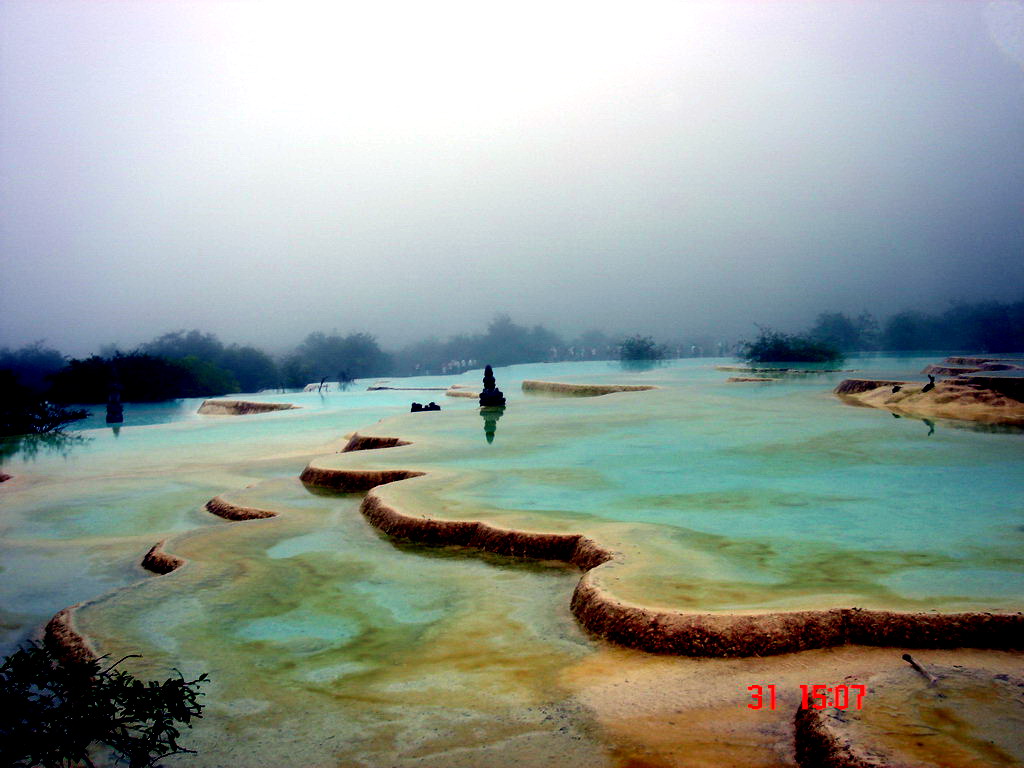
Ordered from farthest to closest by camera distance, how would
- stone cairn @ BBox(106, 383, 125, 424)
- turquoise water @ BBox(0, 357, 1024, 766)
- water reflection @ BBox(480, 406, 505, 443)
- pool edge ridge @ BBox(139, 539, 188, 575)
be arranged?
stone cairn @ BBox(106, 383, 125, 424) < water reflection @ BBox(480, 406, 505, 443) < pool edge ridge @ BBox(139, 539, 188, 575) < turquoise water @ BBox(0, 357, 1024, 766)

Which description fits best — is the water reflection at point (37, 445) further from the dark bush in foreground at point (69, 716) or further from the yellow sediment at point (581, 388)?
the dark bush in foreground at point (69, 716)

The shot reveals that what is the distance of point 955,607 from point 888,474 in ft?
17.6

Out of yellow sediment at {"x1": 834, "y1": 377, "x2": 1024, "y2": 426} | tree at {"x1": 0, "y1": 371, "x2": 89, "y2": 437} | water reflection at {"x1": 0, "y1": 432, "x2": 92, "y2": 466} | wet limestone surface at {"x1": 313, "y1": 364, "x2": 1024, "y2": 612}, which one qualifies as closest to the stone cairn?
tree at {"x1": 0, "y1": 371, "x2": 89, "y2": 437}

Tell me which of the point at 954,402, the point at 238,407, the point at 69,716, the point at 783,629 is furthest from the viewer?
the point at 238,407

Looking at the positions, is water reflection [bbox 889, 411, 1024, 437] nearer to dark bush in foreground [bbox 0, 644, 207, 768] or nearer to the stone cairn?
dark bush in foreground [bbox 0, 644, 207, 768]

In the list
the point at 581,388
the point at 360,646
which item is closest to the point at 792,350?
the point at 581,388

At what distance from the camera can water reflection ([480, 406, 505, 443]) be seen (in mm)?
15193

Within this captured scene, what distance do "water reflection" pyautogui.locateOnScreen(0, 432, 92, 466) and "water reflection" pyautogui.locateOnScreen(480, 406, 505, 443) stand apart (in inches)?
398

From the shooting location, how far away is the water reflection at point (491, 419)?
15.2 metres

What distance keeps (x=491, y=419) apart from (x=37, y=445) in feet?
44.2

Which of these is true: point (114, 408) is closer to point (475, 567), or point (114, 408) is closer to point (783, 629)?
point (475, 567)

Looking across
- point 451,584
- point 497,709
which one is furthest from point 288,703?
point 451,584

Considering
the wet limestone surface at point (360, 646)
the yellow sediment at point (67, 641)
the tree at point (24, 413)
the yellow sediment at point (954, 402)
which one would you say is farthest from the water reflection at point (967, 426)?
the tree at point (24, 413)
